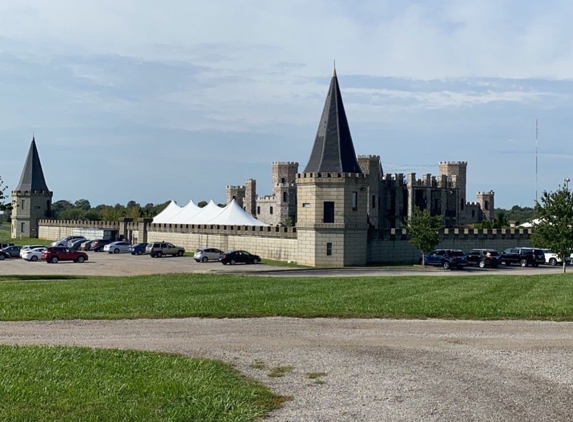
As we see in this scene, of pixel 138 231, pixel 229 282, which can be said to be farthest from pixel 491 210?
pixel 229 282

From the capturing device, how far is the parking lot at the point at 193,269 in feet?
143

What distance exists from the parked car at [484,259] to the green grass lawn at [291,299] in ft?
71.7

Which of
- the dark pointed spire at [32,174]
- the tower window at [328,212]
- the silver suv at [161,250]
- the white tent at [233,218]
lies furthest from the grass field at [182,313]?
the dark pointed spire at [32,174]

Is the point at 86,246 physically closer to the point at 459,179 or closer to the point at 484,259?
the point at 484,259

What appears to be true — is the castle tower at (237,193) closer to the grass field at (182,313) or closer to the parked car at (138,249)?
the parked car at (138,249)

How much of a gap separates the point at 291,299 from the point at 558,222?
25569 millimetres

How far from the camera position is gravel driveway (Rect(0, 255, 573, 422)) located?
10969 millimetres

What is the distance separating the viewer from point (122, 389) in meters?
11.4

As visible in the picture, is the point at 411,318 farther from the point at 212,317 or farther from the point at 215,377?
the point at 215,377

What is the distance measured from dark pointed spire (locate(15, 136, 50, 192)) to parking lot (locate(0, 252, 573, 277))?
124 feet

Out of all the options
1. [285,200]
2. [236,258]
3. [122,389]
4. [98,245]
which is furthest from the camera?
[285,200]

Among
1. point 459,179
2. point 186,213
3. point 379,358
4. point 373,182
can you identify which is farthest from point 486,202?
point 379,358

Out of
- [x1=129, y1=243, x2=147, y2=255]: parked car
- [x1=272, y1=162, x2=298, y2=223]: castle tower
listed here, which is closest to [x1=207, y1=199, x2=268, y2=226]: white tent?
[x1=129, y1=243, x2=147, y2=255]: parked car

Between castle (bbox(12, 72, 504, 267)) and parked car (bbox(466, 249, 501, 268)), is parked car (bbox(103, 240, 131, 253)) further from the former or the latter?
parked car (bbox(466, 249, 501, 268))
